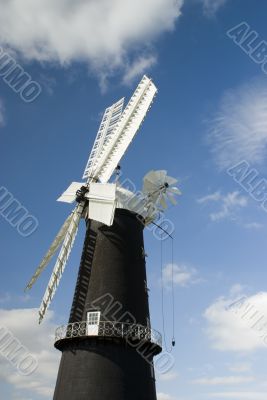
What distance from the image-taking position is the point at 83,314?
78.8ft

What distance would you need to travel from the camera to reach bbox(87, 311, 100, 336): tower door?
74.4 ft

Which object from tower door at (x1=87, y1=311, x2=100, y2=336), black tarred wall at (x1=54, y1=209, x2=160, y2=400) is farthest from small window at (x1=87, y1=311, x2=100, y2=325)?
black tarred wall at (x1=54, y1=209, x2=160, y2=400)

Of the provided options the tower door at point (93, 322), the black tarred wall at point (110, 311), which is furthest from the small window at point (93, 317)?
the black tarred wall at point (110, 311)

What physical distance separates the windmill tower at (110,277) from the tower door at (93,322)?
0.06 m

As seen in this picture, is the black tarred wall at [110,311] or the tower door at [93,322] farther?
the tower door at [93,322]

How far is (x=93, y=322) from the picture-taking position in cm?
2330

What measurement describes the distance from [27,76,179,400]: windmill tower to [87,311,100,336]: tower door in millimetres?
58

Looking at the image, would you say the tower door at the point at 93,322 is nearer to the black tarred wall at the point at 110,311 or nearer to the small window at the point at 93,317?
the small window at the point at 93,317

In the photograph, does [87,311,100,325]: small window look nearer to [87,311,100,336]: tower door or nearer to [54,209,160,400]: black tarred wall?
[87,311,100,336]: tower door

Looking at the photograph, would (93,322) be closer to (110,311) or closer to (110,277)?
(110,311)

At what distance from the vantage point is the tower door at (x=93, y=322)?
74.4 feet

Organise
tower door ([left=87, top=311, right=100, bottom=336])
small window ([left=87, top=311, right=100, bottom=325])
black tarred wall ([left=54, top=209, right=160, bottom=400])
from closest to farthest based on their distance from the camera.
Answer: black tarred wall ([left=54, top=209, right=160, bottom=400])
tower door ([left=87, top=311, right=100, bottom=336])
small window ([left=87, top=311, right=100, bottom=325])

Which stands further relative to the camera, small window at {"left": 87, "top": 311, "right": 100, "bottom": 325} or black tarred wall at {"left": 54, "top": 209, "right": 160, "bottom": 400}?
small window at {"left": 87, "top": 311, "right": 100, "bottom": 325}

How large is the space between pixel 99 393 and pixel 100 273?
6.90 m
